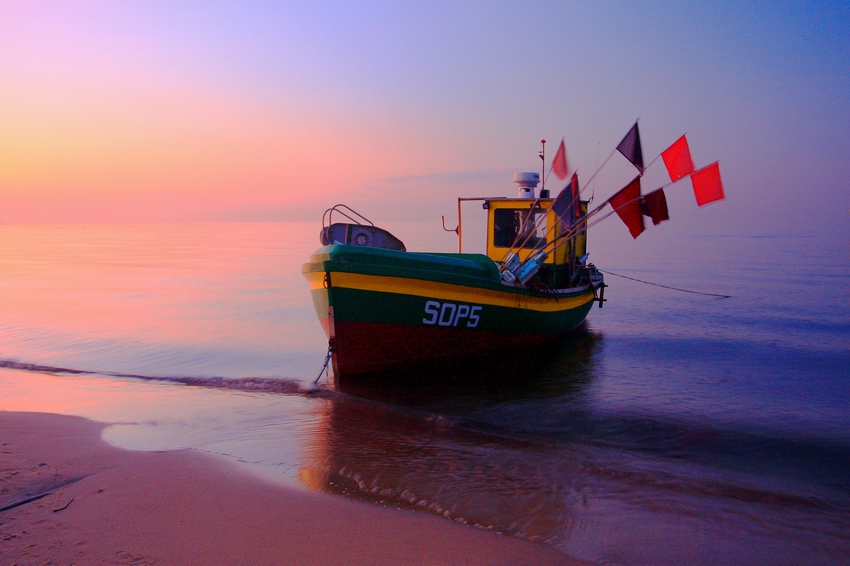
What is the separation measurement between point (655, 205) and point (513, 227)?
2.47 metres

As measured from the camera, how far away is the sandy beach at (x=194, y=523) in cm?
331

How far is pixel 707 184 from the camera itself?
900cm

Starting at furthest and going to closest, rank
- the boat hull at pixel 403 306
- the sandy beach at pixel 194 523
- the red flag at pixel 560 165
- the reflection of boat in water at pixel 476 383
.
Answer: the red flag at pixel 560 165 → the reflection of boat in water at pixel 476 383 → the boat hull at pixel 403 306 → the sandy beach at pixel 194 523

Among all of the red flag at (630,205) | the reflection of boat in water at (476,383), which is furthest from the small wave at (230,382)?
the red flag at (630,205)

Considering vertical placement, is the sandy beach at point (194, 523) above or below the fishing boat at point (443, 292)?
below

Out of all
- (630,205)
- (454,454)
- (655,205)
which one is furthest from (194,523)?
(655,205)

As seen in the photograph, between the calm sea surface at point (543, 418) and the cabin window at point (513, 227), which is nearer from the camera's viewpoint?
the calm sea surface at point (543, 418)

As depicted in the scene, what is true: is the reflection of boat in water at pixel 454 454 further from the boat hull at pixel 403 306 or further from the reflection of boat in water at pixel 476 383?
the boat hull at pixel 403 306

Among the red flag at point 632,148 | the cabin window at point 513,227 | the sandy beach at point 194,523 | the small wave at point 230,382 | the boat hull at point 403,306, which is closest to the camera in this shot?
the sandy beach at point 194,523

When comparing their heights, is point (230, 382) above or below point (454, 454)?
above

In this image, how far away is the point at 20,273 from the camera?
82.1 feet

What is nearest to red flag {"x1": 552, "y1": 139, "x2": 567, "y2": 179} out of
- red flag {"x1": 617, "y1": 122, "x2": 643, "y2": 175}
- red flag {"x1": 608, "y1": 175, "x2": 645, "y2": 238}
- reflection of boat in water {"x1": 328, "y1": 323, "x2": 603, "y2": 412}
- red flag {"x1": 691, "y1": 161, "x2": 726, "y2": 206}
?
red flag {"x1": 617, "y1": 122, "x2": 643, "y2": 175}

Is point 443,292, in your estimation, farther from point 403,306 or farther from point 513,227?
point 513,227

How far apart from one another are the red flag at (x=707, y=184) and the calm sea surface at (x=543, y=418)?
265 centimetres
